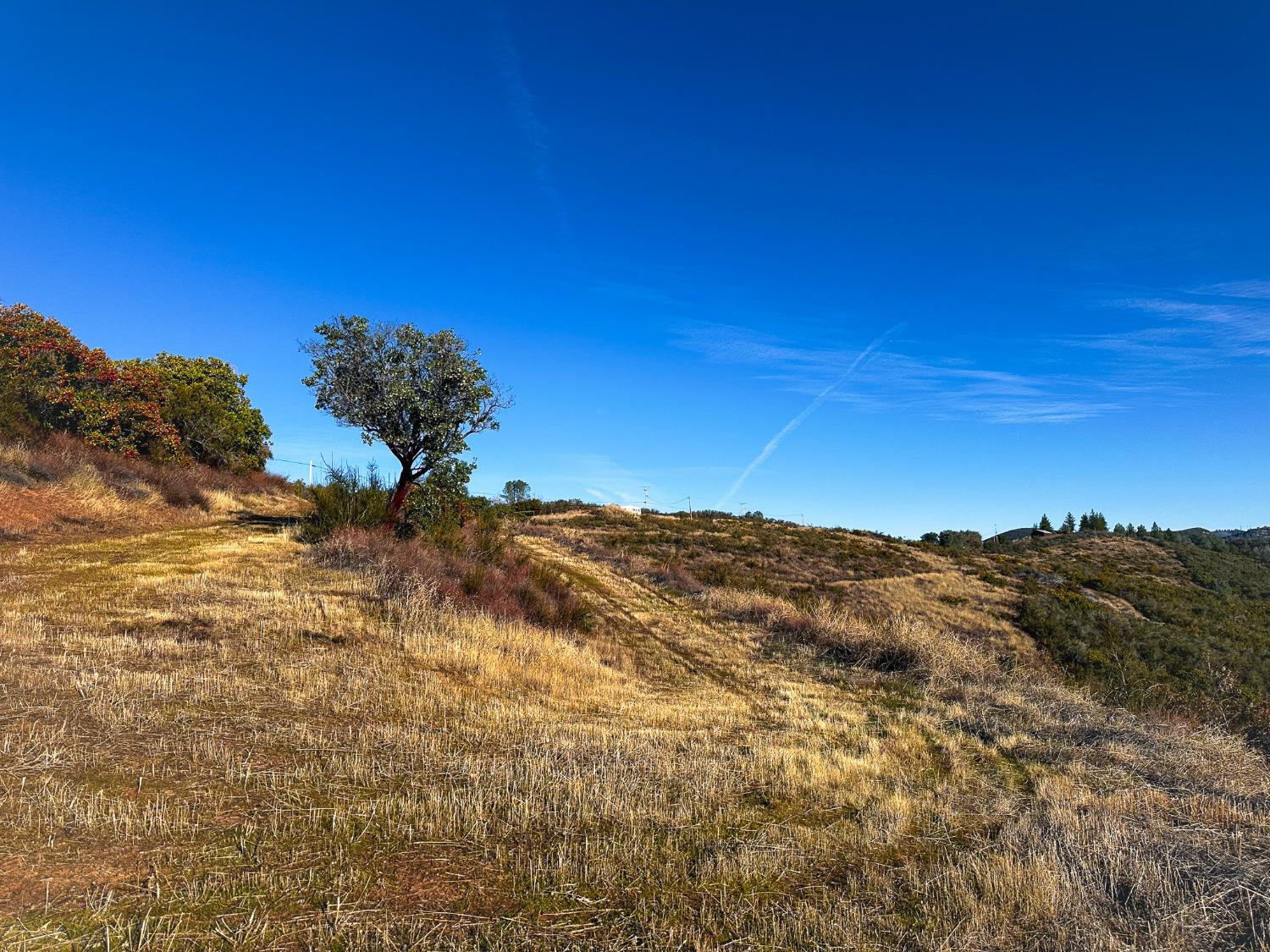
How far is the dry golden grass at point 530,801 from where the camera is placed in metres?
4.70

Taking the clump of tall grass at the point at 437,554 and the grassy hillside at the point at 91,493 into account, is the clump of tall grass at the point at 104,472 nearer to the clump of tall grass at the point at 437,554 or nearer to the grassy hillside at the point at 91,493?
the grassy hillside at the point at 91,493

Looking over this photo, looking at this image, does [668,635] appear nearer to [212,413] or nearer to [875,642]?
[875,642]

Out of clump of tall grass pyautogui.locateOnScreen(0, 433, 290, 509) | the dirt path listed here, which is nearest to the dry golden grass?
the dirt path

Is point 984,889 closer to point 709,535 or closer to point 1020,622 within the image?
point 1020,622

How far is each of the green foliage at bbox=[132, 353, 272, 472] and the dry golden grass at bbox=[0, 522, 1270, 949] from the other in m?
26.7

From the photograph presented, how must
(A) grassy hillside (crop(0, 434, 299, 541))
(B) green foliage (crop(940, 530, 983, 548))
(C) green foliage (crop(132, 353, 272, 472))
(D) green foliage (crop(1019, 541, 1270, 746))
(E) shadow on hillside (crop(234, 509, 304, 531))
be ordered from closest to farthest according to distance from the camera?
(D) green foliage (crop(1019, 541, 1270, 746)), (A) grassy hillside (crop(0, 434, 299, 541)), (E) shadow on hillside (crop(234, 509, 304, 531)), (C) green foliage (crop(132, 353, 272, 472)), (B) green foliage (crop(940, 530, 983, 548))

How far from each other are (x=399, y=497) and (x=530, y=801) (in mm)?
17676

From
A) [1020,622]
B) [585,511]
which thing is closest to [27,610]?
[1020,622]

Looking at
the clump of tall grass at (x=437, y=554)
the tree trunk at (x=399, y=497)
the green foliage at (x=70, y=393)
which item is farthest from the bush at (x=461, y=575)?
the green foliage at (x=70, y=393)

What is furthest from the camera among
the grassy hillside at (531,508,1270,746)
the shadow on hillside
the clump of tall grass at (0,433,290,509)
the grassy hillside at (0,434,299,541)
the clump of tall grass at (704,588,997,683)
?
the grassy hillside at (531,508,1270,746)

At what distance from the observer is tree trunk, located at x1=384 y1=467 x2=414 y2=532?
2198 cm

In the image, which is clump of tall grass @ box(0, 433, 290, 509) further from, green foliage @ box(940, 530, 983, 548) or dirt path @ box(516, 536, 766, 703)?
green foliage @ box(940, 530, 983, 548)

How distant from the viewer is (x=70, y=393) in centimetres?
3006

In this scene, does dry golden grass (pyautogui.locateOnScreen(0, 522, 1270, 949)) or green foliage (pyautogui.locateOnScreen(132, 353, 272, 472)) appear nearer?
dry golden grass (pyautogui.locateOnScreen(0, 522, 1270, 949))
